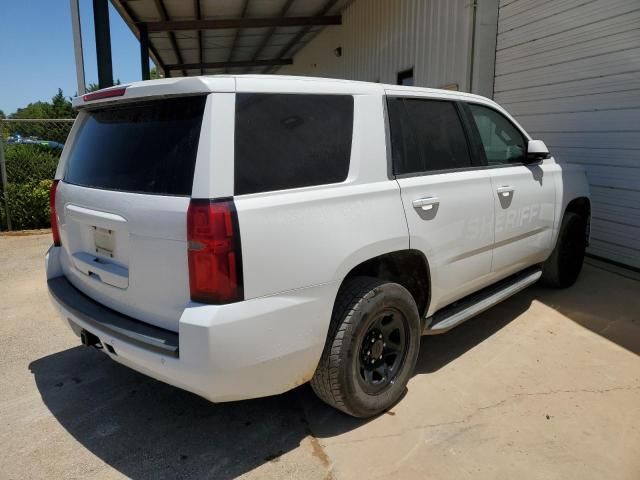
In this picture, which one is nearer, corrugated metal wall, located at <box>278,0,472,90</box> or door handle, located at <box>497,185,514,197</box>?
door handle, located at <box>497,185,514,197</box>

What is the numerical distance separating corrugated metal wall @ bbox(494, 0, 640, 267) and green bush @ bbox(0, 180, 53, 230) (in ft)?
26.3

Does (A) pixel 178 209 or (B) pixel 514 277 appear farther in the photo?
(B) pixel 514 277

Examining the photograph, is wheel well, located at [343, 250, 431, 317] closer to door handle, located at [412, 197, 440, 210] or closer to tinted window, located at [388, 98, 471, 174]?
door handle, located at [412, 197, 440, 210]

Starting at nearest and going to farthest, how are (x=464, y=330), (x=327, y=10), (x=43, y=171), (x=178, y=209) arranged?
(x=178, y=209) → (x=464, y=330) → (x=43, y=171) → (x=327, y=10)

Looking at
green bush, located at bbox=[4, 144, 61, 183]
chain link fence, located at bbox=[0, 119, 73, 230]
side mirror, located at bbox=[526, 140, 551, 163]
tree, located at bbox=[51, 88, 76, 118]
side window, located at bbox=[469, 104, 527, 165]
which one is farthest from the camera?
tree, located at bbox=[51, 88, 76, 118]

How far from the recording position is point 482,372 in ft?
11.2

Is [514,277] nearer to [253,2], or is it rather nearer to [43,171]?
[43,171]

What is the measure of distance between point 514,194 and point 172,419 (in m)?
2.91

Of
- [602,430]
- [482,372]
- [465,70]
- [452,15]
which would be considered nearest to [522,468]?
[602,430]

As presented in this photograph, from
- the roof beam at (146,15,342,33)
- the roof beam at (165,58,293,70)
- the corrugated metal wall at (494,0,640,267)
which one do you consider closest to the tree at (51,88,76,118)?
the roof beam at (165,58,293,70)

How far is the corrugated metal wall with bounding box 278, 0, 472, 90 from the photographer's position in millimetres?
8133

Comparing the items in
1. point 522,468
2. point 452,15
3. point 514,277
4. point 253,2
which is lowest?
point 522,468

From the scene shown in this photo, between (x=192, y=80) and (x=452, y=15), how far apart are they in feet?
23.7

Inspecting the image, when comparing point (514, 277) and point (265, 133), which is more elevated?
point (265, 133)
